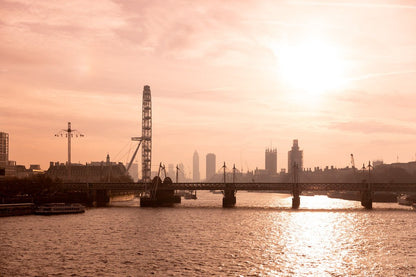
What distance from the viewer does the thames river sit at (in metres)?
60.9

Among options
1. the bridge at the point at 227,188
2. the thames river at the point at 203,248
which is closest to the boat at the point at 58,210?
the thames river at the point at 203,248

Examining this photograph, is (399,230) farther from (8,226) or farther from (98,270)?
(8,226)

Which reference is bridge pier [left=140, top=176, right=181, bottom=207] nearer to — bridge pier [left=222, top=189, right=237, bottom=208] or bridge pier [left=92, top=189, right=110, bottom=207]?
bridge pier [left=92, top=189, right=110, bottom=207]

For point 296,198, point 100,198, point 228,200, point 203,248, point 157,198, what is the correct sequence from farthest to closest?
point 100,198 < point 157,198 < point 296,198 < point 228,200 < point 203,248

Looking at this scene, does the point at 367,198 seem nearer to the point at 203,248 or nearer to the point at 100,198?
the point at 100,198

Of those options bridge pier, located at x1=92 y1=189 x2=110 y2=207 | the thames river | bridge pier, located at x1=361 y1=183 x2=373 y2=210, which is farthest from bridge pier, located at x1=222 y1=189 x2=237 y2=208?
the thames river

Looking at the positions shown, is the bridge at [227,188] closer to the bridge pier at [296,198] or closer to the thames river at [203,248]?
the bridge pier at [296,198]

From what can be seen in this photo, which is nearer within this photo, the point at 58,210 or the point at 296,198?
the point at 58,210

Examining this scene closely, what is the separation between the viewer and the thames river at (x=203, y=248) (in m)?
60.9

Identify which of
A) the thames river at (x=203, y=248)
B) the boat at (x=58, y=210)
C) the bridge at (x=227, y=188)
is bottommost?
the thames river at (x=203, y=248)

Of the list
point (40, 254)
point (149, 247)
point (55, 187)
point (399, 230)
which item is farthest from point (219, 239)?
point (55, 187)

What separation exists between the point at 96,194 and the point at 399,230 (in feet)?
397

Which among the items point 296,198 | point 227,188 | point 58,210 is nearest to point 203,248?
point 58,210

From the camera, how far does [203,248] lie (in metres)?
76.8
